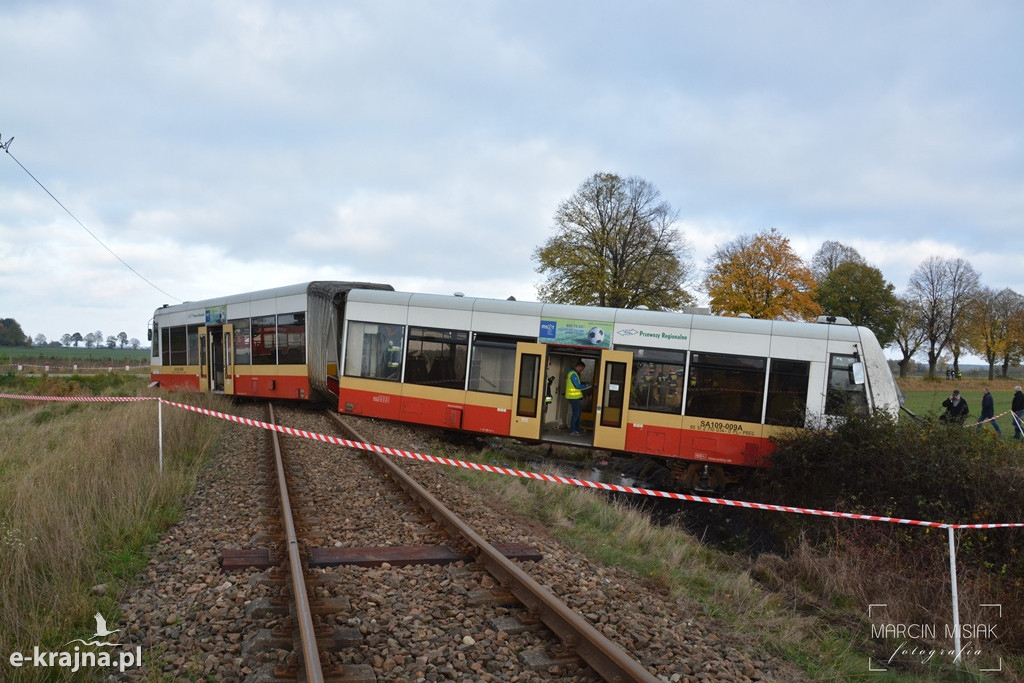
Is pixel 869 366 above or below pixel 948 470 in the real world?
above

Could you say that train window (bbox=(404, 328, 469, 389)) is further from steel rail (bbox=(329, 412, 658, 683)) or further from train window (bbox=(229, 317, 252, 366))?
train window (bbox=(229, 317, 252, 366))

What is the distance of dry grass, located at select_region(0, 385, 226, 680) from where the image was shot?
4.48 metres

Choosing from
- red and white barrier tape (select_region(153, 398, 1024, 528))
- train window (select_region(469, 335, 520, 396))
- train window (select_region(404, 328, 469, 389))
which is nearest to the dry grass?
red and white barrier tape (select_region(153, 398, 1024, 528))

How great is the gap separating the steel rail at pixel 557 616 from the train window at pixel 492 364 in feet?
21.2

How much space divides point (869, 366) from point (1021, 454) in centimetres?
347

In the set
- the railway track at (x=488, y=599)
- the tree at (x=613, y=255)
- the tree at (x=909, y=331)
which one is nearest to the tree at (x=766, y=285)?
the tree at (x=613, y=255)

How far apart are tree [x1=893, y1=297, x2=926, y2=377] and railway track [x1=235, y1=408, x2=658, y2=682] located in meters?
63.8

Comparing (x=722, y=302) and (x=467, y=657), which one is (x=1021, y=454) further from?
(x=722, y=302)

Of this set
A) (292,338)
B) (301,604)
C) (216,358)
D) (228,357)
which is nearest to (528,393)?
(292,338)

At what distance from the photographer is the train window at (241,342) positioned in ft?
63.9

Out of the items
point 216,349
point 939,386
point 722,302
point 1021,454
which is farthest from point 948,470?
point 939,386

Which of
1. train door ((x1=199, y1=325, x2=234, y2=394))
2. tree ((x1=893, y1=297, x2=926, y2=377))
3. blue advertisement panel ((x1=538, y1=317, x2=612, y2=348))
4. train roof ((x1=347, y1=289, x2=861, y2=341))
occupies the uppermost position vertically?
tree ((x1=893, y1=297, x2=926, y2=377))

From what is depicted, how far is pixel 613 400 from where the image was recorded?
1290cm

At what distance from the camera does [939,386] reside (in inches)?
1740
